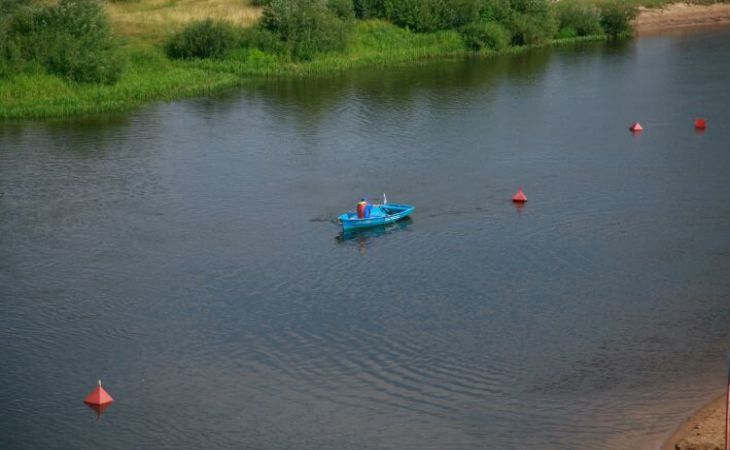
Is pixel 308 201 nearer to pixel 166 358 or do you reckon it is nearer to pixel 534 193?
pixel 534 193

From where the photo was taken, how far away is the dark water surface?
70.8 feet

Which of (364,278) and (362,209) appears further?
(362,209)

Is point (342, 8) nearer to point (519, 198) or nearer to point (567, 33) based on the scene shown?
point (567, 33)

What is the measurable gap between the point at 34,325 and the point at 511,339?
1182 centimetres

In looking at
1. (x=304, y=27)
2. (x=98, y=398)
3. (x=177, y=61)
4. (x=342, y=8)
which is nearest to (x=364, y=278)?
(x=98, y=398)

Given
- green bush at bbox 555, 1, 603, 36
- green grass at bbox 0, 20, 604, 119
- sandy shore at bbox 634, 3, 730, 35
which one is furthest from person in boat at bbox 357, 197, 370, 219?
sandy shore at bbox 634, 3, 730, 35

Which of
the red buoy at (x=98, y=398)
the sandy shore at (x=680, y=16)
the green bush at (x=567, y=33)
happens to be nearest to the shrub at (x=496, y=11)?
A: the green bush at (x=567, y=33)

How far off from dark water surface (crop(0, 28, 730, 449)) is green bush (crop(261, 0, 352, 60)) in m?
12.7

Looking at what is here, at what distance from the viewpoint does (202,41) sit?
60.3 m

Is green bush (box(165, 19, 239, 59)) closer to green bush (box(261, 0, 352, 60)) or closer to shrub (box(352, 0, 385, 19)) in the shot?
green bush (box(261, 0, 352, 60))

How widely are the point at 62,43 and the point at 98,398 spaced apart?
3431cm

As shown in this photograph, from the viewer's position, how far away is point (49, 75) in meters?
52.4

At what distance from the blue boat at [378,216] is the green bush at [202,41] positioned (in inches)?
1156

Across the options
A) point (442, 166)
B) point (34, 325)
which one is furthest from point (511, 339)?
point (442, 166)
